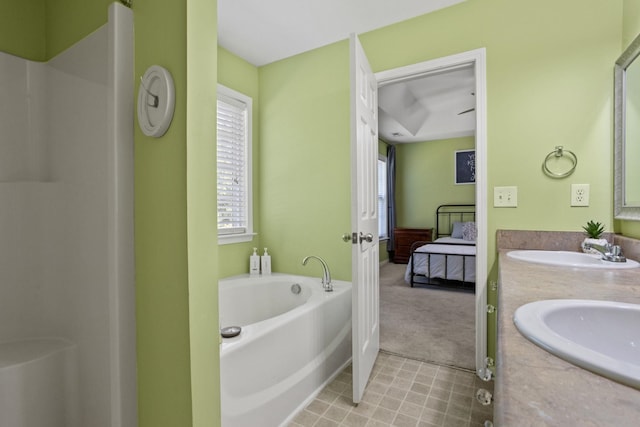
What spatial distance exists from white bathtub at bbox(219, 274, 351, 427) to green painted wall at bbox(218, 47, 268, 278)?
0.46ft

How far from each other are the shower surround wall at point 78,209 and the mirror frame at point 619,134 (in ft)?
7.19

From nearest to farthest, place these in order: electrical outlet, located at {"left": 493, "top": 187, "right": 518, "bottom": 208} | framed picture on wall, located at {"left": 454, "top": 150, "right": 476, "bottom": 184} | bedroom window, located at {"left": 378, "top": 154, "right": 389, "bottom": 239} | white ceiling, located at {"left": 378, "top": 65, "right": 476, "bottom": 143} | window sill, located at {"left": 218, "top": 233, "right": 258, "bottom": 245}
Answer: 1. electrical outlet, located at {"left": 493, "top": 187, "right": 518, "bottom": 208}
2. window sill, located at {"left": 218, "top": 233, "right": 258, "bottom": 245}
3. white ceiling, located at {"left": 378, "top": 65, "right": 476, "bottom": 143}
4. framed picture on wall, located at {"left": 454, "top": 150, "right": 476, "bottom": 184}
5. bedroom window, located at {"left": 378, "top": 154, "right": 389, "bottom": 239}

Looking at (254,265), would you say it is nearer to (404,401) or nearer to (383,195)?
(404,401)

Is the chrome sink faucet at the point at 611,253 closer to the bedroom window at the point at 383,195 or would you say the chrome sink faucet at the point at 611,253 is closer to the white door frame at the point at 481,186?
the white door frame at the point at 481,186

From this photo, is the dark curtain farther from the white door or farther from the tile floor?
the tile floor

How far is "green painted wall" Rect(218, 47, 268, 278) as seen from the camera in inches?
99.3

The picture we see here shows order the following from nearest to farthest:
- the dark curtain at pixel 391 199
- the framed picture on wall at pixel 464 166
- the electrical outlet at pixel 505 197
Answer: the electrical outlet at pixel 505 197 < the framed picture on wall at pixel 464 166 < the dark curtain at pixel 391 199

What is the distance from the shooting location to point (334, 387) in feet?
6.20

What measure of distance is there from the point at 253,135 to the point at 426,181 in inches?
167

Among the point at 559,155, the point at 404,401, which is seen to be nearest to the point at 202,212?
the point at 404,401

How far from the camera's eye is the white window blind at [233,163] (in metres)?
2.52

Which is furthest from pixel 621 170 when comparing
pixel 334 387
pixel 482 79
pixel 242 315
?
pixel 242 315

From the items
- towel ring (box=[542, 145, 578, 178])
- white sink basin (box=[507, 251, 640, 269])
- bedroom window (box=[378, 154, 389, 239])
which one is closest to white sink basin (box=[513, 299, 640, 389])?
white sink basin (box=[507, 251, 640, 269])

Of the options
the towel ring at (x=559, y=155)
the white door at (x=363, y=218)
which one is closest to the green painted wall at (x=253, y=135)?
the white door at (x=363, y=218)
